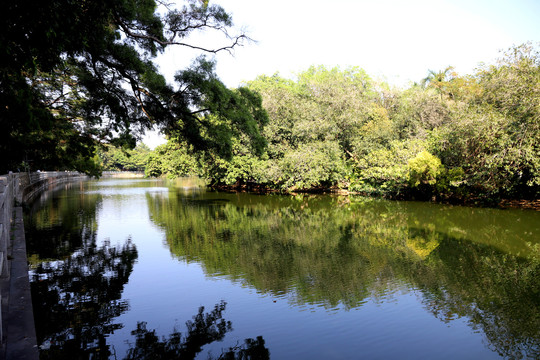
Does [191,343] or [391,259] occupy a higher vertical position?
[191,343]

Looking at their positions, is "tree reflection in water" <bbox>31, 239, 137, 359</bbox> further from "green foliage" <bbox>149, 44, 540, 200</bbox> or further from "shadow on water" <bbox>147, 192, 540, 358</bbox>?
"green foliage" <bbox>149, 44, 540, 200</bbox>

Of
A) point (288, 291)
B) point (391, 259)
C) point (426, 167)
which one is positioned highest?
point (426, 167)

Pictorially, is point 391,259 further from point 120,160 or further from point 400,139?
point 120,160

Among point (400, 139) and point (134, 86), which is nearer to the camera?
point (134, 86)

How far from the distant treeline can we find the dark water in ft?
16.1

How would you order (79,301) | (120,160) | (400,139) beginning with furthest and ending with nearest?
1. (120,160)
2. (400,139)
3. (79,301)

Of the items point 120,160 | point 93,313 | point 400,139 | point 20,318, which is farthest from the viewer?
point 120,160

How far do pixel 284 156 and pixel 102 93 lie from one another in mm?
18707

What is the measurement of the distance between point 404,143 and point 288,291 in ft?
68.0

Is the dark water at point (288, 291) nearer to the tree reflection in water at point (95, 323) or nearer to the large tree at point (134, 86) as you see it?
the tree reflection in water at point (95, 323)

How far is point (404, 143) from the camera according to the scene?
25.5 meters

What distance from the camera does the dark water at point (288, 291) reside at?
5199 mm

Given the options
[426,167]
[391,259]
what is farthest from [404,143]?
[391,259]

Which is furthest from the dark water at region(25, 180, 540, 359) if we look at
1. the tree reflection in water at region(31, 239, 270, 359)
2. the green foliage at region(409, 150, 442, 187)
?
the green foliage at region(409, 150, 442, 187)
